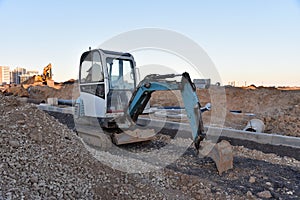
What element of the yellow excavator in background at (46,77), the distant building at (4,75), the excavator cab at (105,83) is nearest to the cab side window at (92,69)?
the excavator cab at (105,83)

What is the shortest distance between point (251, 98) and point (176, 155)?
37.0 feet

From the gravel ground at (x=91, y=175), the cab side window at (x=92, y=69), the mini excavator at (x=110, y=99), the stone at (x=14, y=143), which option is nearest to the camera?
the gravel ground at (x=91, y=175)

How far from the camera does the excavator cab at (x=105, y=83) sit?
604cm

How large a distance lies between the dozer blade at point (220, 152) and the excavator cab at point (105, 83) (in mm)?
2344

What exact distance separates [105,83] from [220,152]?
2.96m

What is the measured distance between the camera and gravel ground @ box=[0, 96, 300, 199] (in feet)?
10.3

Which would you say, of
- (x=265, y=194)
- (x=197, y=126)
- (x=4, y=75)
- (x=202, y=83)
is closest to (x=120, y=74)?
(x=197, y=126)

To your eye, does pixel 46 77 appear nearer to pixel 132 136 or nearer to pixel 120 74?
pixel 120 74

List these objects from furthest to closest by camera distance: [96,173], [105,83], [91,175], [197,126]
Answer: [105,83] < [197,126] < [96,173] < [91,175]

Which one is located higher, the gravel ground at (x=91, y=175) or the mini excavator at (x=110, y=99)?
the mini excavator at (x=110, y=99)

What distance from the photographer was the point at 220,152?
429cm

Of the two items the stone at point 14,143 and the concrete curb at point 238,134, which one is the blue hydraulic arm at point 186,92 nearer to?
the stone at point 14,143

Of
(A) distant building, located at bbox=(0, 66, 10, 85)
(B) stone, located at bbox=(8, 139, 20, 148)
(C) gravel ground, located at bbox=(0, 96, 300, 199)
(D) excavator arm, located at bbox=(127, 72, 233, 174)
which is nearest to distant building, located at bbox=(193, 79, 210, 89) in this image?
(C) gravel ground, located at bbox=(0, 96, 300, 199)

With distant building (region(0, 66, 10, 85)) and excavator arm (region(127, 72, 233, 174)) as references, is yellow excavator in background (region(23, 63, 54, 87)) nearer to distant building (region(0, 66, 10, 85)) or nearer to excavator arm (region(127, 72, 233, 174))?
distant building (region(0, 66, 10, 85))
